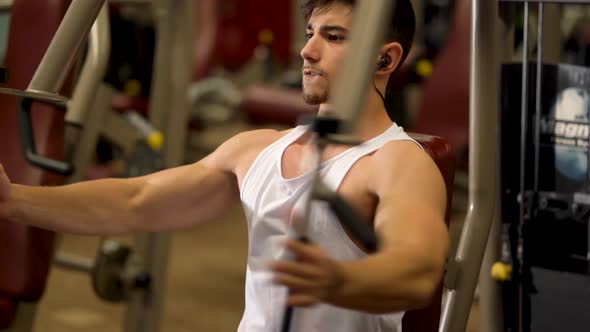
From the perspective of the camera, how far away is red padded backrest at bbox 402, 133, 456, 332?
1548 mm

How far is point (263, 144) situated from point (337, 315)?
1.07ft

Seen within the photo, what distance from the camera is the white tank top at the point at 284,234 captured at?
1.36 metres

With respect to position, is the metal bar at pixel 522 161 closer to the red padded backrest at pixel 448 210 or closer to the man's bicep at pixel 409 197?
the red padded backrest at pixel 448 210

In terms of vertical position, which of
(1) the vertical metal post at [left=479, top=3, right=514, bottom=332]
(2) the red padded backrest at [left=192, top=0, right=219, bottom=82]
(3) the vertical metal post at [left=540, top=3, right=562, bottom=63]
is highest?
(2) the red padded backrest at [left=192, top=0, right=219, bottom=82]

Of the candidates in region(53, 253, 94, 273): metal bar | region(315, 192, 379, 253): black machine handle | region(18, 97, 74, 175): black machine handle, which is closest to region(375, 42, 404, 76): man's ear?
region(315, 192, 379, 253): black machine handle

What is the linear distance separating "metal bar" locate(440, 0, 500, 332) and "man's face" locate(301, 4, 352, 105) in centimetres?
34

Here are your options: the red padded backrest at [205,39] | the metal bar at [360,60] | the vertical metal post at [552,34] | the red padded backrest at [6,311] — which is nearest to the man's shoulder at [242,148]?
the metal bar at [360,60]

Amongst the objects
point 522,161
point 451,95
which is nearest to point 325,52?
point 522,161

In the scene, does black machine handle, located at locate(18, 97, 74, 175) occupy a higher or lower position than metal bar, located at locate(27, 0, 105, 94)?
lower

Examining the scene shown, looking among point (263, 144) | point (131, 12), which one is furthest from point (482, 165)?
point (131, 12)

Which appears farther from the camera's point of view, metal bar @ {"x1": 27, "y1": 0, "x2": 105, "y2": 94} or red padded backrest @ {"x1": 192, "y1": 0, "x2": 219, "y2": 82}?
red padded backrest @ {"x1": 192, "y1": 0, "x2": 219, "y2": 82}

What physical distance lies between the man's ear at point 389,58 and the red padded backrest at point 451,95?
7.98 ft

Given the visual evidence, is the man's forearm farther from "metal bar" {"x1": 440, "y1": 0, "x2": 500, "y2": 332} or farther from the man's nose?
"metal bar" {"x1": 440, "y1": 0, "x2": 500, "y2": 332}

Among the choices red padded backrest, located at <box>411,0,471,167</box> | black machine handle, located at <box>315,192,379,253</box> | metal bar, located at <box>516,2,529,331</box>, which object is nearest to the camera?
black machine handle, located at <box>315,192,379,253</box>
